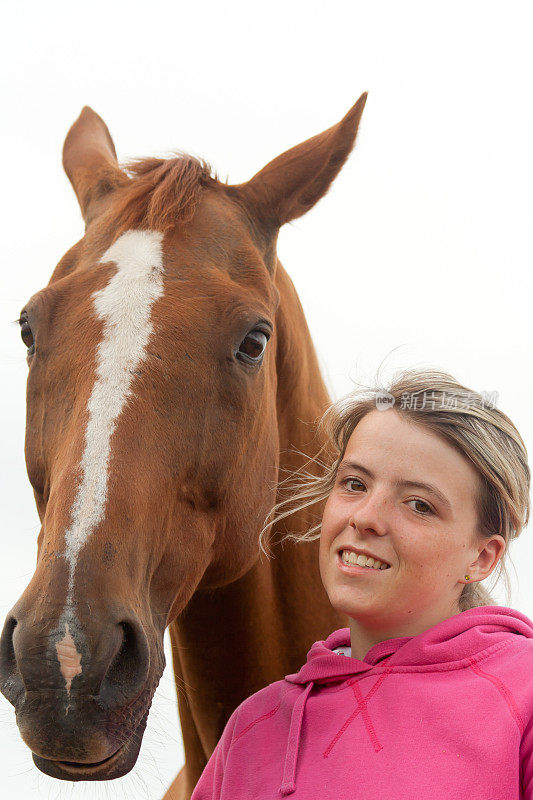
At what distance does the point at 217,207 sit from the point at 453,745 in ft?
5.94

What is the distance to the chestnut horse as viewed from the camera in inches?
64.8

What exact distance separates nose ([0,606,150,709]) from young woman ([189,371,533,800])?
0.43 metres

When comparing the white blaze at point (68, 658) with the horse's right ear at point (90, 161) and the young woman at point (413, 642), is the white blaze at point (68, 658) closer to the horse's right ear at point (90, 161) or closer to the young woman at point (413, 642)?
the young woman at point (413, 642)

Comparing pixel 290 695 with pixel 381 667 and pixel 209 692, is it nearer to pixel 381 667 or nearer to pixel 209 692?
pixel 381 667

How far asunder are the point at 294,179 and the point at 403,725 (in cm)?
188

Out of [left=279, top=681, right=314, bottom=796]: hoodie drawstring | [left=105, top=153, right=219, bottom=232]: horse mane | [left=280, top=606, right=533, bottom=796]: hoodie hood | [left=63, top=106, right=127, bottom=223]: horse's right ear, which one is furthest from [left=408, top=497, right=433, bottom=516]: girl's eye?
[left=63, top=106, right=127, bottom=223]: horse's right ear

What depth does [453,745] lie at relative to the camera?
158 cm

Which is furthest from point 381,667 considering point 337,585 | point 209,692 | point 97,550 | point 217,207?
point 217,207

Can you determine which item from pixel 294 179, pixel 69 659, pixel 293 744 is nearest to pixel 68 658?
pixel 69 659

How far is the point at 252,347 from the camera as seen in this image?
234 centimetres

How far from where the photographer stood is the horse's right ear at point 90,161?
2791 millimetres

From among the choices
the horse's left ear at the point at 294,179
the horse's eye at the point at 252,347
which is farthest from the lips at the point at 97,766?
the horse's left ear at the point at 294,179

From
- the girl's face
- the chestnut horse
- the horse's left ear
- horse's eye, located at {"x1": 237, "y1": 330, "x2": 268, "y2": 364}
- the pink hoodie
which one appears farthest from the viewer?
the horse's left ear

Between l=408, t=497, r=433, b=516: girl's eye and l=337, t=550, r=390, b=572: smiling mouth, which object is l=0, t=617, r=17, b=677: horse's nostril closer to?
l=337, t=550, r=390, b=572: smiling mouth
